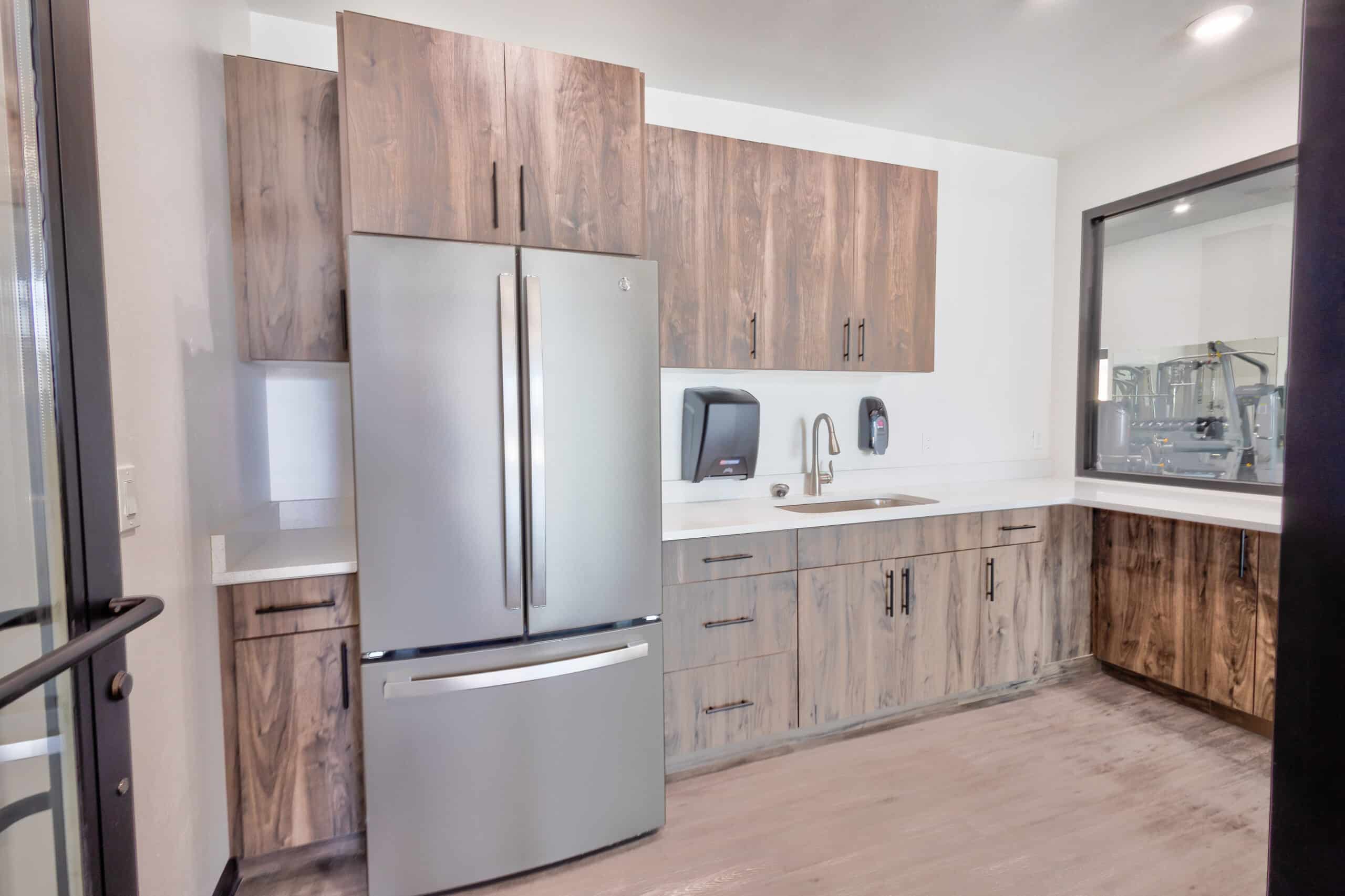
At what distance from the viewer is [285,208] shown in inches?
74.1

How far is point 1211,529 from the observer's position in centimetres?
248

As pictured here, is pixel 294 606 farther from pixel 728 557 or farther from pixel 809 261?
pixel 809 261

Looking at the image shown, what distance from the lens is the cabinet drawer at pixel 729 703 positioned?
2.17 meters

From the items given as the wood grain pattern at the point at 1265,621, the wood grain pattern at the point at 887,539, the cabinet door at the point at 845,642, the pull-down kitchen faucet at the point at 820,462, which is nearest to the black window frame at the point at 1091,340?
the wood grain pattern at the point at 1265,621

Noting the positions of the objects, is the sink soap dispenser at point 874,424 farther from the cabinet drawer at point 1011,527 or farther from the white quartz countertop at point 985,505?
the cabinet drawer at point 1011,527

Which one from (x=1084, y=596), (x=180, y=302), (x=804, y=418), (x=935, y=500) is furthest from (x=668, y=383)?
(x=1084, y=596)

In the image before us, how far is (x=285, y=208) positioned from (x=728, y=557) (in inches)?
70.8

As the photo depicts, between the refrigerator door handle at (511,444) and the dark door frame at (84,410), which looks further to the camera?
the refrigerator door handle at (511,444)

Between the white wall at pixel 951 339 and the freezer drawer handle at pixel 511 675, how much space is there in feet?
3.18

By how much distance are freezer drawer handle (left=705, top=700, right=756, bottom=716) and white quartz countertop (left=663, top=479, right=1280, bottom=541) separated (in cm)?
62

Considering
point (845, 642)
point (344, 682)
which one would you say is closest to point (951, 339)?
point (845, 642)

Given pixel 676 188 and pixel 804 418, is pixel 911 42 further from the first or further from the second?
pixel 804 418

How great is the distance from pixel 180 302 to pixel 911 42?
99.3 inches

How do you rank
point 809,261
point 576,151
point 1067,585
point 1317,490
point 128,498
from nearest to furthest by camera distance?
point 1317,490 < point 128,498 < point 576,151 < point 809,261 < point 1067,585
